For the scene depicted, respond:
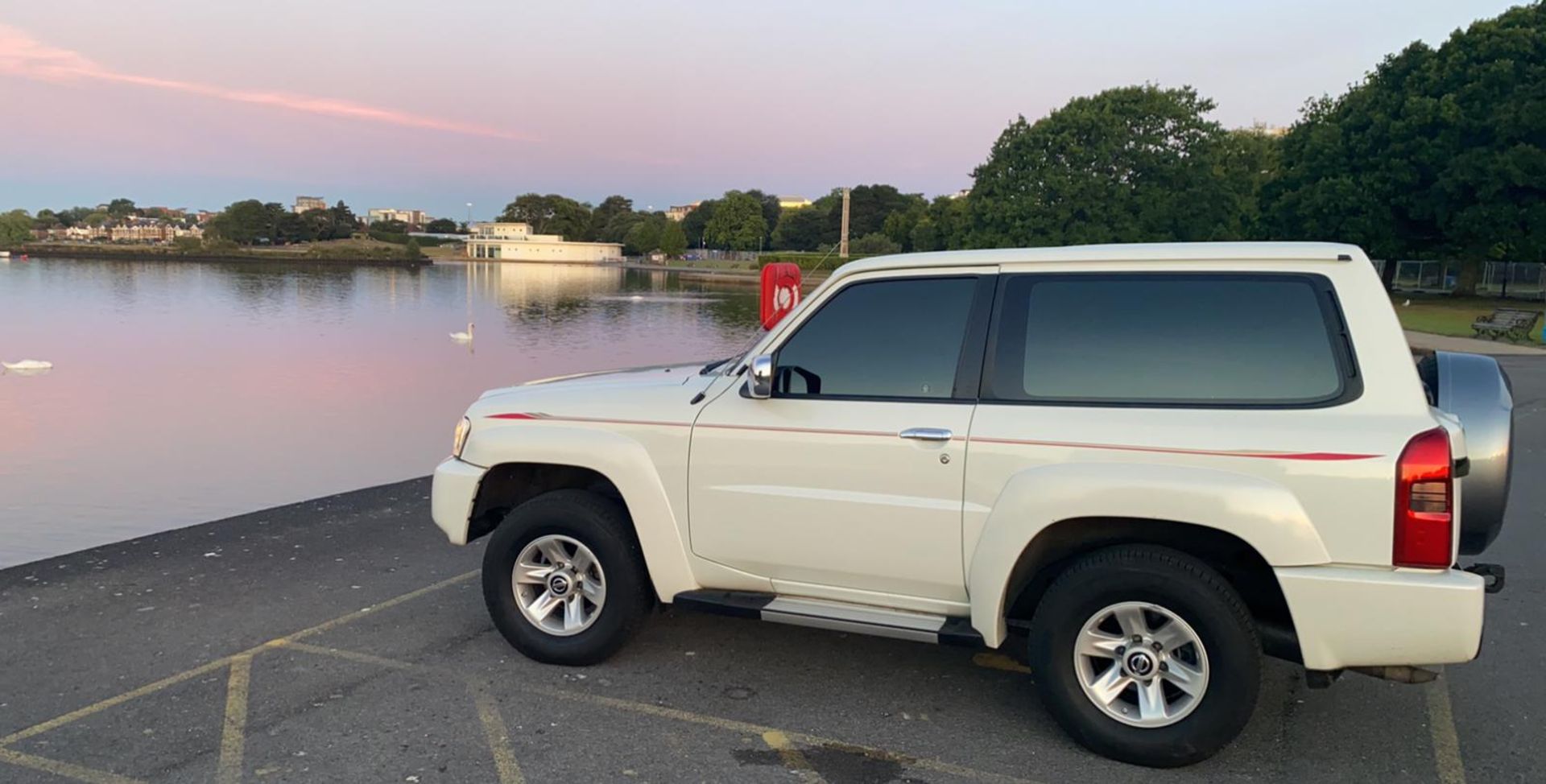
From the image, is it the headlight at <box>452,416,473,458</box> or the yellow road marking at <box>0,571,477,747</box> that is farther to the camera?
the headlight at <box>452,416,473,458</box>

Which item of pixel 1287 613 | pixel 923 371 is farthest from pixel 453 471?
pixel 1287 613

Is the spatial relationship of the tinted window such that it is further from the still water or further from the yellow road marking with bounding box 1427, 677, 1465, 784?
the still water

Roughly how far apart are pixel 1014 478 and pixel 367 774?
269cm

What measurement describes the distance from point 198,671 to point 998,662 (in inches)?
151

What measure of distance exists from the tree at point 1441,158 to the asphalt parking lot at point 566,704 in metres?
44.1

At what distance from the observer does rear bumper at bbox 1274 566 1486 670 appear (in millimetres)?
3611

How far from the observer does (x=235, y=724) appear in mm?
4398

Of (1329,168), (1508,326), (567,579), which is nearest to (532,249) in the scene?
(1329,168)

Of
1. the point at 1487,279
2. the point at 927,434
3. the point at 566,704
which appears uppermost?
the point at 1487,279

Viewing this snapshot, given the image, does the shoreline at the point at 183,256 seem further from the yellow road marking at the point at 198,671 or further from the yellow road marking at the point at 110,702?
the yellow road marking at the point at 110,702

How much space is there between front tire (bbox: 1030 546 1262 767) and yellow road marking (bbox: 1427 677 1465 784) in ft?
2.80

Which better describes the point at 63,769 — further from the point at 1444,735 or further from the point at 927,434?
the point at 1444,735

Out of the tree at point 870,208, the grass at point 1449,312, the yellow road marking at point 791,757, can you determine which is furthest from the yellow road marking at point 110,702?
the tree at point 870,208

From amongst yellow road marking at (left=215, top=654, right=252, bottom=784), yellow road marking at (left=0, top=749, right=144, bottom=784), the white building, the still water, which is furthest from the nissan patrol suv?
the white building
